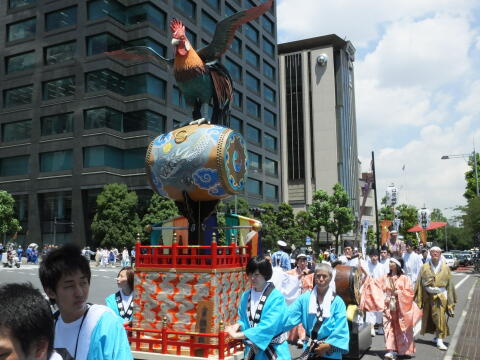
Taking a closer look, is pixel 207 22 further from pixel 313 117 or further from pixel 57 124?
pixel 313 117

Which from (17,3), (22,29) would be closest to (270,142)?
(22,29)

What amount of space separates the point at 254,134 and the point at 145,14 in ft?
64.1

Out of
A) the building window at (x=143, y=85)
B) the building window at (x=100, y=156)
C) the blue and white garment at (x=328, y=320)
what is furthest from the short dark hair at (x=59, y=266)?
the building window at (x=143, y=85)

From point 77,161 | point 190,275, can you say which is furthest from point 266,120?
point 190,275

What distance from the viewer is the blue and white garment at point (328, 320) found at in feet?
15.9

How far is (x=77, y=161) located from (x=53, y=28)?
13.1 m

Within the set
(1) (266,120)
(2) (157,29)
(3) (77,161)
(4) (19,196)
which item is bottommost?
(4) (19,196)

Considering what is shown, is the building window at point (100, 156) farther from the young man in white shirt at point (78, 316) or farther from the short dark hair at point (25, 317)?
the short dark hair at point (25, 317)

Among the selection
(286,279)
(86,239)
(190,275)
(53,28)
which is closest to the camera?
(190,275)

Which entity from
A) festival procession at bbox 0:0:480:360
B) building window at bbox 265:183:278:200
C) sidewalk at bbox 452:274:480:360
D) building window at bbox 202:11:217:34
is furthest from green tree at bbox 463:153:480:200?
sidewalk at bbox 452:274:480:360

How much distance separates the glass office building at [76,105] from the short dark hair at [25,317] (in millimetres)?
37107

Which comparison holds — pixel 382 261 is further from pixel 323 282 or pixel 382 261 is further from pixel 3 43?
pixel 3 43

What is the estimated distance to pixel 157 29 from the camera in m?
40.4

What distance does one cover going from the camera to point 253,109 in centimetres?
5412
